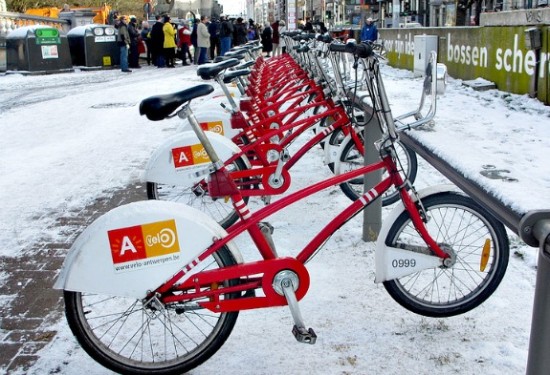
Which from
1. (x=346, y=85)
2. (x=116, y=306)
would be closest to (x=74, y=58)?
(x=346, y=85)

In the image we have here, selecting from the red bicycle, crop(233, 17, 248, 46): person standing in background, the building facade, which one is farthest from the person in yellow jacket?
the red bicycle

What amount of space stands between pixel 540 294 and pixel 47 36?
2032 cm

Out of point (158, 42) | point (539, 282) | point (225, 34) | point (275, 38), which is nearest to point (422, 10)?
point (275, 38)

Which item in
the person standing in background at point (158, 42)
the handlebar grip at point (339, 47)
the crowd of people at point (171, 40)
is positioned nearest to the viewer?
the handlebar grip at point (339, 47)

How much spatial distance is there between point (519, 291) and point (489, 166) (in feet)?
3.93

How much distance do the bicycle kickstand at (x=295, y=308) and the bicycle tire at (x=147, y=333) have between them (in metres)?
0.24

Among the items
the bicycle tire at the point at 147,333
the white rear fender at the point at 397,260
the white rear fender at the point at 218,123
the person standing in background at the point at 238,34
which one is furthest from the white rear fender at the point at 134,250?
the person standing in background at the point at 238,34

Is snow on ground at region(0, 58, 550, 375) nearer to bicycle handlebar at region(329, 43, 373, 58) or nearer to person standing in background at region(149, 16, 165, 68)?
bicycle handlebar at region(329, 43, 373, 58)

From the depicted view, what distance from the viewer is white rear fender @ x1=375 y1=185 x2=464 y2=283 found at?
3.39 meters

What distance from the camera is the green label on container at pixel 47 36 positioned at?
777 inches

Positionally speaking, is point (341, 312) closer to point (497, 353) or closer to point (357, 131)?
point (497, 353)

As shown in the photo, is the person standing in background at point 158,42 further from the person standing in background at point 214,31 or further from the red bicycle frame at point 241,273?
the red bicycle frame at point 241,273

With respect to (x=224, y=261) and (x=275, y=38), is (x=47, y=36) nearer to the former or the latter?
(x=275, y=38)

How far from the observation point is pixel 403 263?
3398 millimetres
